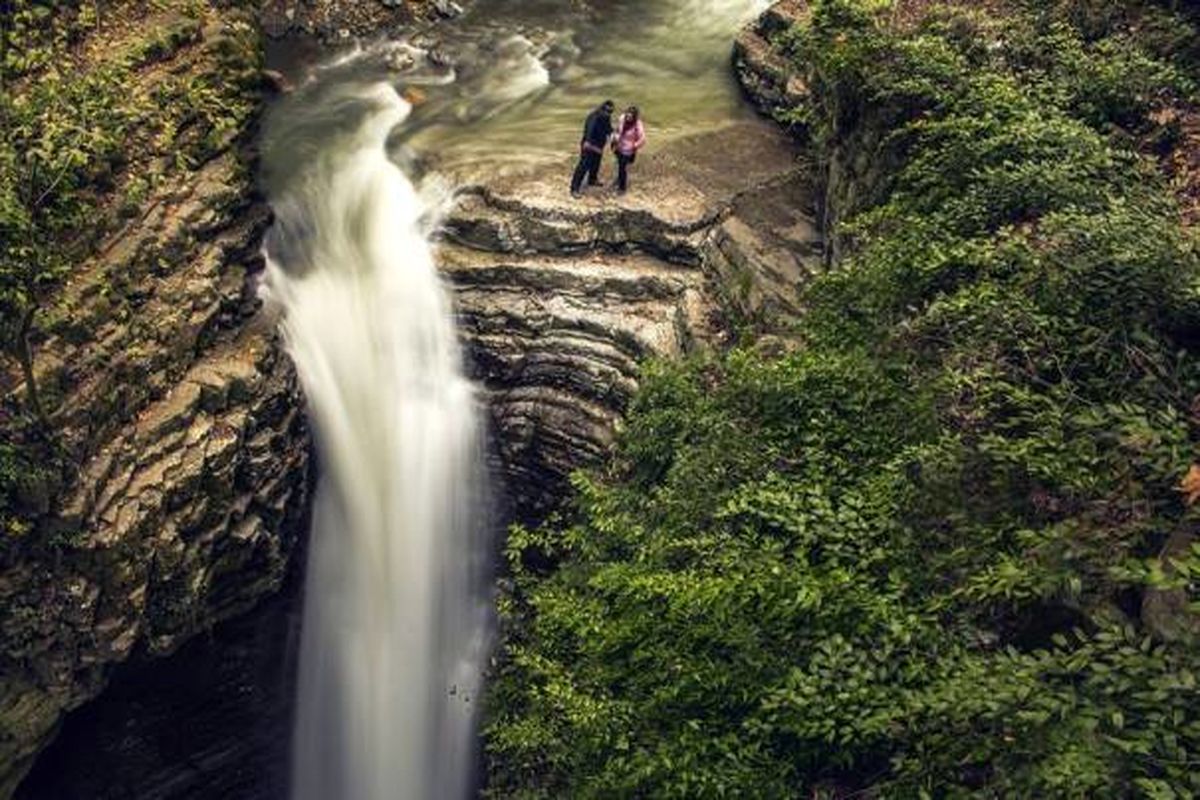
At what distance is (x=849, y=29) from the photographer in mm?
13438

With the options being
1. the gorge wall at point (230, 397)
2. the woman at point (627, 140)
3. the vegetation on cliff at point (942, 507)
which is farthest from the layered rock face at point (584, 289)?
the vegetation on cliff at point (942, 507)

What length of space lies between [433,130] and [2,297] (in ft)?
27.2

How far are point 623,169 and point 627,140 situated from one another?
43 cm

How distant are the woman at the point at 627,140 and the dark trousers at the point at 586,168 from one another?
11.9 inches

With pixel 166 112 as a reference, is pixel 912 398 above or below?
below

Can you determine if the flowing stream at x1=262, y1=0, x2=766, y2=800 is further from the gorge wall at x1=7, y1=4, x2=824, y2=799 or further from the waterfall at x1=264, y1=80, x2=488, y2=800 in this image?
the gorge wall at x1=7, y1=4, x2=824, y2=799

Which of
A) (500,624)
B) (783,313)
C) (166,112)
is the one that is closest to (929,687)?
(783,313)

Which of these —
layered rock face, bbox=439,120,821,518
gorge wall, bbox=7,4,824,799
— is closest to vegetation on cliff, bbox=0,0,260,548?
gorge wall, bbox=7,4,824,799

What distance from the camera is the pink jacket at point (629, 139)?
46.4ft

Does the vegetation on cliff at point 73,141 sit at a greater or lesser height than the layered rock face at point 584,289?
greater

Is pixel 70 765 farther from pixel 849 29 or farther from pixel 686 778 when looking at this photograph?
pixel 849 29

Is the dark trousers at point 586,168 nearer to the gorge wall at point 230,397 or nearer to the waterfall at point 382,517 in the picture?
the gorge wall at point 230,397

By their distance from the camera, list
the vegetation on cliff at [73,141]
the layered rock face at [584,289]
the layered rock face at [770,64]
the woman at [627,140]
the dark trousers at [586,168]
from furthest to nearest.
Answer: the layered rock face at [770,64] < the dark trousers at [586,168] < the woman at [627,140] < the layered rock face at [584,289] < the vegetation on cliff at [73,141]

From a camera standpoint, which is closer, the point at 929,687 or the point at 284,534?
the point at 929,687
